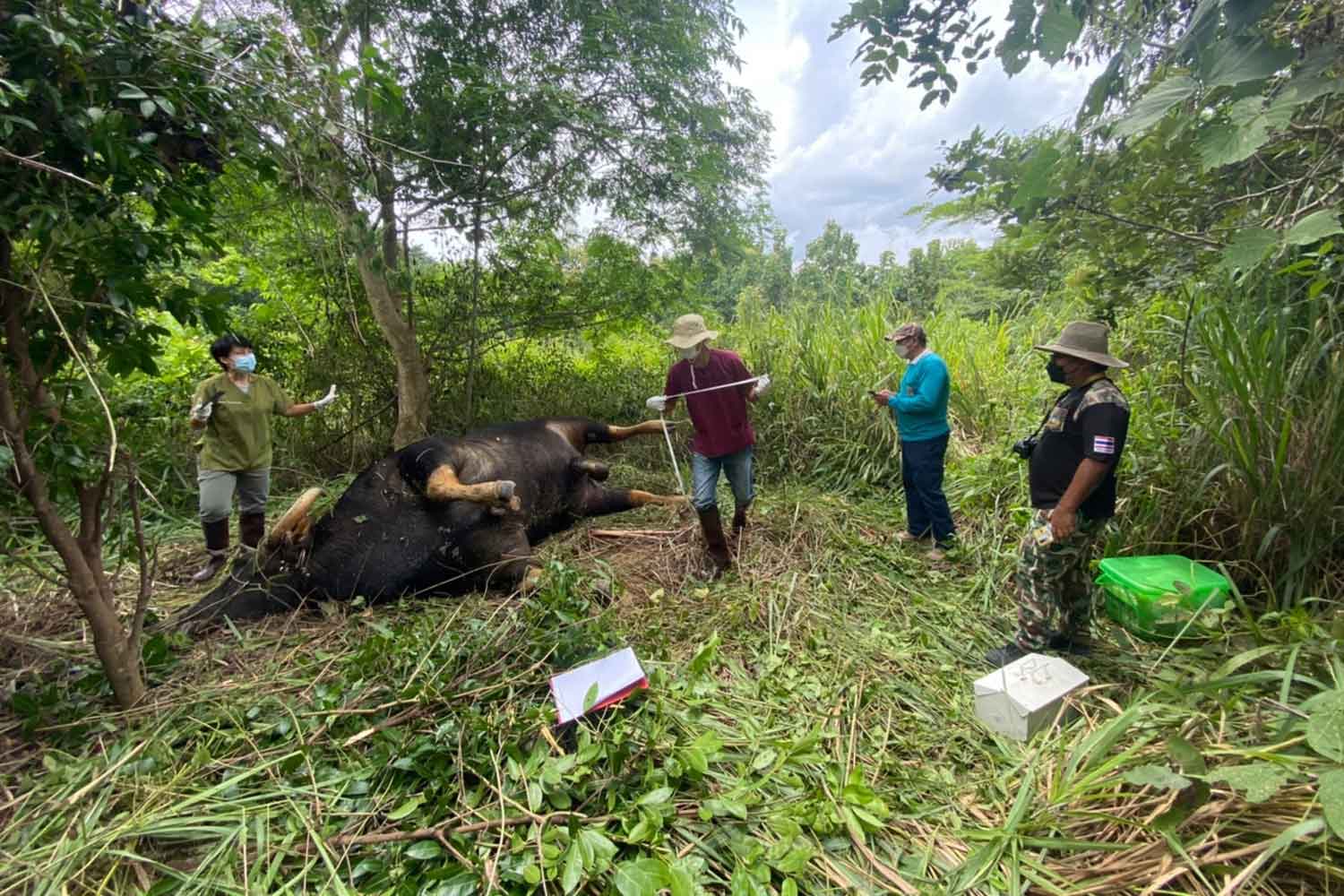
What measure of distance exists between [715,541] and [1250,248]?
2671 millimetres

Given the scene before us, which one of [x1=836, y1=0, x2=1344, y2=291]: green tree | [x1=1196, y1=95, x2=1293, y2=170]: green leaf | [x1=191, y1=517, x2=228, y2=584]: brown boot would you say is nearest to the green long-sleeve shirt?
[x1=191, y1=517, x2=228, y2=584]: brown boot

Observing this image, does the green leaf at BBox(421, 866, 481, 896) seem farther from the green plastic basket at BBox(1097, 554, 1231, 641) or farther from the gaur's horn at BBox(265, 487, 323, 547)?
the green plastic basket at BBox(1097, 554, 1231, 641)

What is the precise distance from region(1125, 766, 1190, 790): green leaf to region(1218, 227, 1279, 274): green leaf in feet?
3.74

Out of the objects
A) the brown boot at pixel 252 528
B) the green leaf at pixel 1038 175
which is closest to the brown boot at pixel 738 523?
the green leaf at pixel 1038 175

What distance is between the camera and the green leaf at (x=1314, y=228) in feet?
3.72

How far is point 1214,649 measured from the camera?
217cm

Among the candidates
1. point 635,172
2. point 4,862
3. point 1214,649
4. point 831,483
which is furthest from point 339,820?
point 635,172

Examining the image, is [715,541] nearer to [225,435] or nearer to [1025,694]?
[1025,694]

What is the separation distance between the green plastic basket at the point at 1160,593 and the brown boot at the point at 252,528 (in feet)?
16.4

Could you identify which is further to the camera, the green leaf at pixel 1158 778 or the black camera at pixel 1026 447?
the black camera at pixel 1026 447

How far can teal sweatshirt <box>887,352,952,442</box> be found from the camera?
3.46 m

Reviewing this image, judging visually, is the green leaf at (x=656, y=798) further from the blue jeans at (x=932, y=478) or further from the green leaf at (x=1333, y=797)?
the blue jeans at (x=932, y=478)

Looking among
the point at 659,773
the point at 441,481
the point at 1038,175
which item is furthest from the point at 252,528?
the point at 1038,175

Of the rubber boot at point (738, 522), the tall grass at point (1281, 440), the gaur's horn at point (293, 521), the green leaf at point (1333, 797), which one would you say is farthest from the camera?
the rubber boot at point (738, 522)
